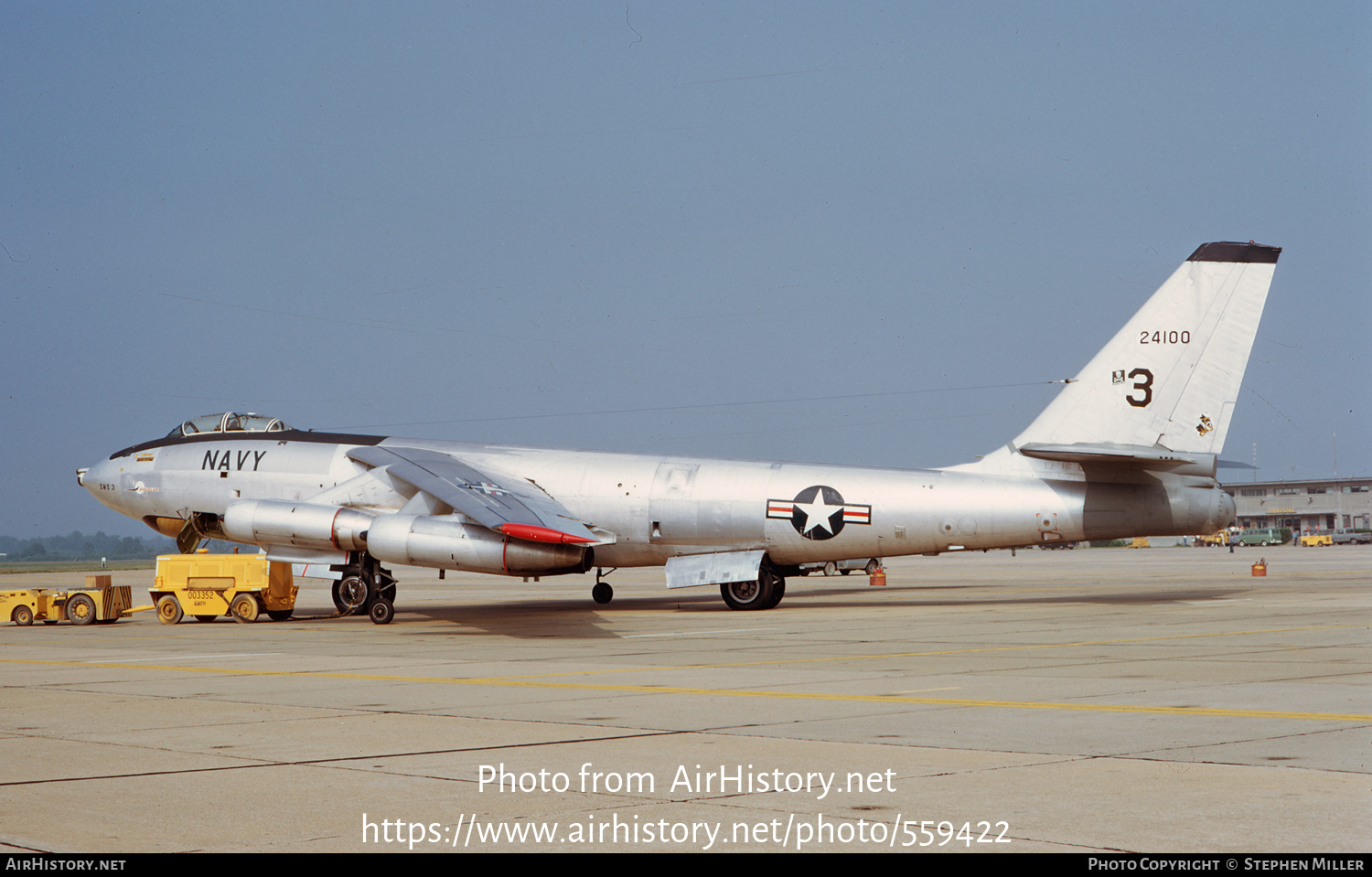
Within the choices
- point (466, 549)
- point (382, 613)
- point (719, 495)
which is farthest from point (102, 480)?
point (719, 495)

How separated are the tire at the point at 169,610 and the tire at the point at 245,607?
3.70 feet

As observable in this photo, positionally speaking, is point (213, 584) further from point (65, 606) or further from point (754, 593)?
point (754, 593)

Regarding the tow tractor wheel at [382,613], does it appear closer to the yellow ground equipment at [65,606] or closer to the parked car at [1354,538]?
the yellow ground equipment at [65,606]

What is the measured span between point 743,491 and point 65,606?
1560cm

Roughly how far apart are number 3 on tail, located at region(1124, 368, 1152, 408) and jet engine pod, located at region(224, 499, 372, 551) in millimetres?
15658

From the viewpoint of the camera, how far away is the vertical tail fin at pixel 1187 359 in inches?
977

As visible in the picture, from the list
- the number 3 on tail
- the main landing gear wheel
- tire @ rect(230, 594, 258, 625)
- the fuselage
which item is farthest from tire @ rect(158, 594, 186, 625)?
the number 3 on tail

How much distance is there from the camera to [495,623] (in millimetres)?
26203

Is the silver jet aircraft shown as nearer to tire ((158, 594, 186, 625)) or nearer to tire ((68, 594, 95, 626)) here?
tire ((158, 594, 186, 625))

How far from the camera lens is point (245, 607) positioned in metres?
27.9

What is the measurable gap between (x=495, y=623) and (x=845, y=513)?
7722 mm

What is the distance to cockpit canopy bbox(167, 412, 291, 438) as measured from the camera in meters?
30.1

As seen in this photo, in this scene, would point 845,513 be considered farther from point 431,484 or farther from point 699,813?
point 699,813
